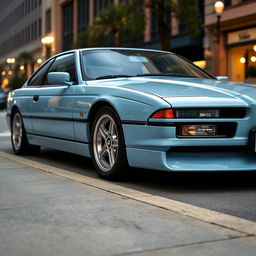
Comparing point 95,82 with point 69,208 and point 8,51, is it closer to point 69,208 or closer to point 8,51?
point 69,208

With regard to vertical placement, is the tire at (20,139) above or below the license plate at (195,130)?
below

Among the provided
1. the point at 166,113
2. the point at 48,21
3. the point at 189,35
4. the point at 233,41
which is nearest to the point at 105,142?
the point at 166,113

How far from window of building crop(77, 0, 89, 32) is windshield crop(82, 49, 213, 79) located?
3836 cm

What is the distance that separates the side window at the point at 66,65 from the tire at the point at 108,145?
38.3 inches

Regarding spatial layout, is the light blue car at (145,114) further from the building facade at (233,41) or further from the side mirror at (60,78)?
the building facade at (233,41)

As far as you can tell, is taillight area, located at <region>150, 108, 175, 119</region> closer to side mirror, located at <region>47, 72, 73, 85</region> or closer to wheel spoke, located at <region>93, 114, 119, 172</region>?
wheel spoke, located at <region>93, 114, 119, 172</region>

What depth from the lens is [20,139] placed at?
7.54 meters

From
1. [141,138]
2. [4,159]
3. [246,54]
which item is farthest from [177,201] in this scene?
[246,54]

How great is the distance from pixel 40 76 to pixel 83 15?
38.8 meters

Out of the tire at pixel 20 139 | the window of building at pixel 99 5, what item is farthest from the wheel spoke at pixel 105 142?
the window of building at pixel 99 5

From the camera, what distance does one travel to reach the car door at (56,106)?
6066 millimetres

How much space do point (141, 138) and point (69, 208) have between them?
45.6 inches

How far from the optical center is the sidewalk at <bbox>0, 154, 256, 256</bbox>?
2910 mm

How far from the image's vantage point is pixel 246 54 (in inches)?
912
